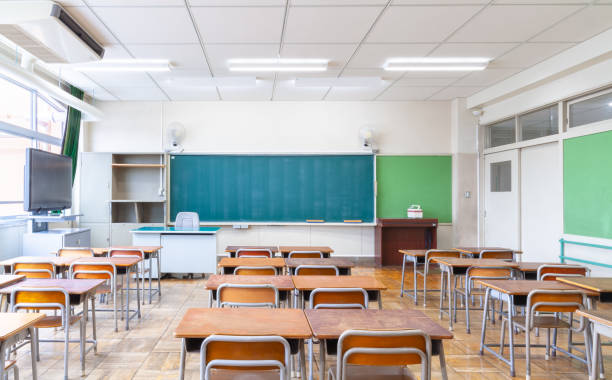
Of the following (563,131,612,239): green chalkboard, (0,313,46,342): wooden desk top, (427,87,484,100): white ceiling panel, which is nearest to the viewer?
(0,313,46,342): wooden desk top

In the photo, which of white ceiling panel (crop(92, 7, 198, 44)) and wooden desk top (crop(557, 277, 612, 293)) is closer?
wooden desk top (crop(557, 277, 612, 293))

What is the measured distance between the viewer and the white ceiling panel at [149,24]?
3.68 m

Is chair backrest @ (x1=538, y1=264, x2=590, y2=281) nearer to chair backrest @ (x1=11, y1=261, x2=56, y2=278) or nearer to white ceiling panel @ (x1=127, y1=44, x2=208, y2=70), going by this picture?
chair backrest @ (x1=11, y1=261, x2=56, y2=278)

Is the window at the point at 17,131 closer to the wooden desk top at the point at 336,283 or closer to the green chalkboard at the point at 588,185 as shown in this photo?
the wooden desk top at the point at 336,283

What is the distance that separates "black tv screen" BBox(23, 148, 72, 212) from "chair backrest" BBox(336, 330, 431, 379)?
4.83m

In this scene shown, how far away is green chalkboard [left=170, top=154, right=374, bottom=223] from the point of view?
713 cm

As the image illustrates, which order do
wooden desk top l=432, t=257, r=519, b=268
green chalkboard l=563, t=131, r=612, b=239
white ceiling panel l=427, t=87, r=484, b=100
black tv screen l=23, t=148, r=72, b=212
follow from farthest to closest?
white ceiling panel l=427, t=87, r=484, b=100, black tv screen l=23, t=148, r=72, b=212, green chalkboard l=563, t=131, r=612, b=239, wooden desk top l=432, t=257, r=519, b=268

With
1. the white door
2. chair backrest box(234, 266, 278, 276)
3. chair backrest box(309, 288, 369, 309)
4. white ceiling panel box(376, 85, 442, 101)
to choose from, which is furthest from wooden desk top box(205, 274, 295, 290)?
the white door

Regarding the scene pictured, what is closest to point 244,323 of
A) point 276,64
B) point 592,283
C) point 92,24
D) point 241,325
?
point 241,325

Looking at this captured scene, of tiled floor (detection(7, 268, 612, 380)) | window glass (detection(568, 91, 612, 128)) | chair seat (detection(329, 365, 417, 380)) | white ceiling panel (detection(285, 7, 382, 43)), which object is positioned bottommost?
tiled floor (detection(7, 268, 612, 380))

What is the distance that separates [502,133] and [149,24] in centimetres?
590

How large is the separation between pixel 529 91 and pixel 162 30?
5312mm

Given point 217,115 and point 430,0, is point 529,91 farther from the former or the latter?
point 217,115

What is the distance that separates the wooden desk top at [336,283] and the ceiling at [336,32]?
2542 millimetres
